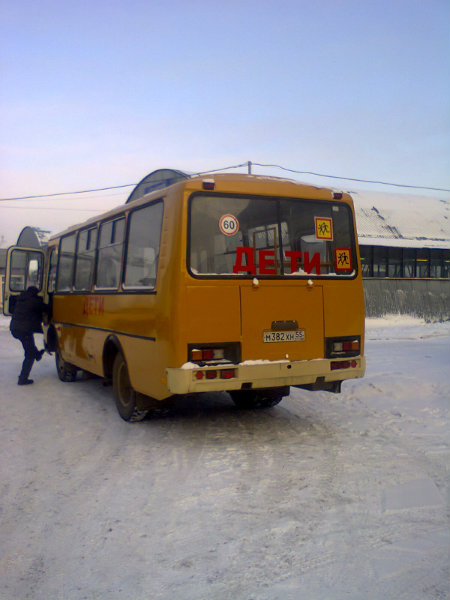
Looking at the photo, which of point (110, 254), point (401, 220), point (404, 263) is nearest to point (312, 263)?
point (110, 254)

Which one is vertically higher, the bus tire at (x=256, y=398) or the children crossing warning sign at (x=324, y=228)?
the children crossing warning sign at (x=324, y=228)

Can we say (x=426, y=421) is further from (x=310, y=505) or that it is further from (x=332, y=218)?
(x=310, y=505)

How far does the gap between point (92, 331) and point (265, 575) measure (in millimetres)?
5875

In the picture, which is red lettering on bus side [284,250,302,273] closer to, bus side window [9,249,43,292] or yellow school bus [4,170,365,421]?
yellow school bus [4,170,365,421]

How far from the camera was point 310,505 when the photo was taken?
438 cm

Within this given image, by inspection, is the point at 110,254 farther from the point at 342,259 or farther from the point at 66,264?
the point at 342,259

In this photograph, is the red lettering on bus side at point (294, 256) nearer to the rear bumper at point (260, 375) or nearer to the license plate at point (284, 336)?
the license plate at point (284, 336)

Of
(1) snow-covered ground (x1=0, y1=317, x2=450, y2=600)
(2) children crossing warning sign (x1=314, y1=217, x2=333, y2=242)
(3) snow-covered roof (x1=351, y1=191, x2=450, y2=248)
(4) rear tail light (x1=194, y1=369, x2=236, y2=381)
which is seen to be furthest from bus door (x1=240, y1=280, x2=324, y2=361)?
(3) snow-covered roof (x1=351, y1=191, x2=450, y2=248)

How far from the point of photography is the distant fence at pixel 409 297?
28.4 metres

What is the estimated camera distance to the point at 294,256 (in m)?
6.57

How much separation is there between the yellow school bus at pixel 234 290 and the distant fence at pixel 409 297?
21.7m

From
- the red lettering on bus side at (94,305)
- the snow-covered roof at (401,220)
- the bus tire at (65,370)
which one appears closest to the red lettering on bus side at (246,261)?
the red lettering on bus side at (94,305)

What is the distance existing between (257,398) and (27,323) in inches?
179

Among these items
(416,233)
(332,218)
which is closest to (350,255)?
(332,218)
